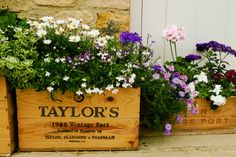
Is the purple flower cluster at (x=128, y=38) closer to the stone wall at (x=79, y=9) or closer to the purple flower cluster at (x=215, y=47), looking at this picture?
the stone wall at (x=79, y=9)

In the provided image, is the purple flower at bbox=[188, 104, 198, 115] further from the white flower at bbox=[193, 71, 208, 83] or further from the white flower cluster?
the white flower at bbox=[193, 71, 208, 83]

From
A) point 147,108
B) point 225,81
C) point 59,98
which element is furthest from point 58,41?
point 225,81

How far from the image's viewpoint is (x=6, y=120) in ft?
7.82

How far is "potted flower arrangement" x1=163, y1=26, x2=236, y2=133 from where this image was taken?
9.29 feet

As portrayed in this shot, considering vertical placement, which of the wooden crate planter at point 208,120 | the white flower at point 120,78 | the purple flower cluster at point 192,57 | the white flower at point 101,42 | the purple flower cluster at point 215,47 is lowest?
the wooden crate planter at point 208,120

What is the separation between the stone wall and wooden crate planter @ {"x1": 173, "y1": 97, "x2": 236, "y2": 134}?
2.77 ft

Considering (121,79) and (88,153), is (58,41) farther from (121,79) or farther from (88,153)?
(88,153)

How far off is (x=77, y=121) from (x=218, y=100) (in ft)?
3.35

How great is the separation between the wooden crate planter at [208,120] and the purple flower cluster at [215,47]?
0.45 meters

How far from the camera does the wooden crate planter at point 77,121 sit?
2453 mm

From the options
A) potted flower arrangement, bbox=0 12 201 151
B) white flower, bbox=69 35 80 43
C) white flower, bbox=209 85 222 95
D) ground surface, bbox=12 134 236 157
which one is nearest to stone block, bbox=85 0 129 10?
potted flower arrangement, bbox=0 12 201 151

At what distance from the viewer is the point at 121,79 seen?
241 cm

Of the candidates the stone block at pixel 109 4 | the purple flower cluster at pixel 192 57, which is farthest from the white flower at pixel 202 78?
the stone block at pixel 109 4

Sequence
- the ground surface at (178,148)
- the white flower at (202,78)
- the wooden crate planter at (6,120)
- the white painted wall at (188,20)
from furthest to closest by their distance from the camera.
Answer: 1. the white painted wall at (188,20)
2. the white flower at (202,78)
3. the ground surface at (178,148)
4. the wooden crate planter at (6,120)
